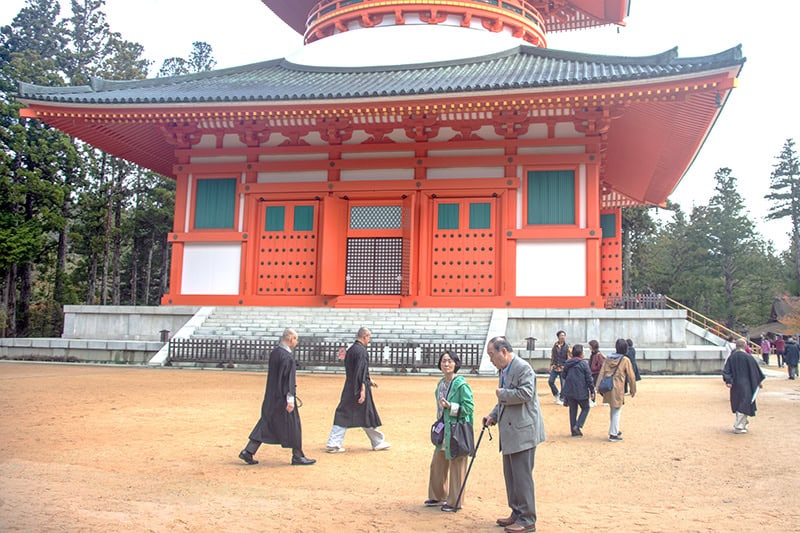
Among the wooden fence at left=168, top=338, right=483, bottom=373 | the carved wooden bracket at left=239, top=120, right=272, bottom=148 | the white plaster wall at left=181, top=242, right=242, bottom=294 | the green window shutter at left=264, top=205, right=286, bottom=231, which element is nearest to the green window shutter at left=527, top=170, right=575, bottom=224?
the wooden fence at left=168, top=338, right=483, bottom=373

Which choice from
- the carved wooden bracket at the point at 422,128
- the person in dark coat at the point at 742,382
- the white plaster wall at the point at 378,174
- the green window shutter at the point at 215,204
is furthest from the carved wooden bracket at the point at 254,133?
the person in dark coat at the point at 742,382

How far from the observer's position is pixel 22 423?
28.1 ft

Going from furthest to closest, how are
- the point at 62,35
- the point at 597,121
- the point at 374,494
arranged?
the point at 62,35 < the point at 597,121 < the point at 374,494

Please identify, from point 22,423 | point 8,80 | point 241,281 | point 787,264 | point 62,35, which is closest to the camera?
point 22,423

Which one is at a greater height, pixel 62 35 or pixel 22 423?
pixel 62 35

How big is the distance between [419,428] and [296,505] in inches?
148

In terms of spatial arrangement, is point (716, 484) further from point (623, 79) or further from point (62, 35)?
point (62, 35)

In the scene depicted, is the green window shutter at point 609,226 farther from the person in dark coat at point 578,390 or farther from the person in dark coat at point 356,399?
the person in dark coat at point 356,399

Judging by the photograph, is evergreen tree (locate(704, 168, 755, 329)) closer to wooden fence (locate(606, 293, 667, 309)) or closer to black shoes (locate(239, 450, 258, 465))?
wooden fence (locate(606, 293, 667, 309))

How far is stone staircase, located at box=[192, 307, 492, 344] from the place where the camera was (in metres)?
16.9

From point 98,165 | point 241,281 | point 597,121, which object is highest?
point 98,165

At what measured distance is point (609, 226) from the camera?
89.3 feet

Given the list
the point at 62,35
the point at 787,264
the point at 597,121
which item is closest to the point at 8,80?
the point at 62,35

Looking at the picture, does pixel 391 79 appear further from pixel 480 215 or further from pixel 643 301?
pixel 643 301
